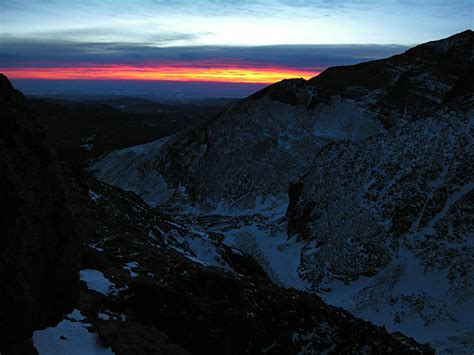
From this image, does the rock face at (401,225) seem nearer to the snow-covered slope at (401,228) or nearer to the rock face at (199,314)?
the snow-covered slope at (401,228)

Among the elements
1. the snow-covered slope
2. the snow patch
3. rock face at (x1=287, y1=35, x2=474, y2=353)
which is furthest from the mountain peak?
the snow patch

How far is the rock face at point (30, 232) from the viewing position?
6.76m

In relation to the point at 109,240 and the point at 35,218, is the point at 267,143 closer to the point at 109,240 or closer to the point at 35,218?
the point at 109,240

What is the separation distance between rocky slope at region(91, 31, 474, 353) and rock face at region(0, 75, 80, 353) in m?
18.6

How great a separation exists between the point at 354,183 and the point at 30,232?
30.9 metres

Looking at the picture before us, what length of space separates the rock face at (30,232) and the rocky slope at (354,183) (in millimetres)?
18627

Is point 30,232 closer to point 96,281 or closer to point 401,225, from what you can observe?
point 96,281

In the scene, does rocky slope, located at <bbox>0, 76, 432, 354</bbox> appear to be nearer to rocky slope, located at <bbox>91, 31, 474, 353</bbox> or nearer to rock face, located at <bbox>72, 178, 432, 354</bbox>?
rock face, located at <bbox>72, 178, 432, 354</bbox>

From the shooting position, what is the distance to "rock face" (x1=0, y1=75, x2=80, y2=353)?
6.76 m

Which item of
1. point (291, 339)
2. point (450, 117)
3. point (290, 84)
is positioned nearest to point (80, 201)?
point (291, 339)

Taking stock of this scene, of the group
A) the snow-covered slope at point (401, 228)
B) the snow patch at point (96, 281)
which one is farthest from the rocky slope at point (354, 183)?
the snow patch at point (96, 281)

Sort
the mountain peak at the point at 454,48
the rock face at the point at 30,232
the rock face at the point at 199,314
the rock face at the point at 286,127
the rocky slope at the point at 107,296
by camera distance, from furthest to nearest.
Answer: the mountain peak at the point at 454,48
the rock face at the point at 286,127
the rock face at the point at 199,314
the rocky slope at the point at 107,296
the rock face at the point at 30,232

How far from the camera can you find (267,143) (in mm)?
59500

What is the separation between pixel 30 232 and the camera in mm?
7207
